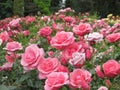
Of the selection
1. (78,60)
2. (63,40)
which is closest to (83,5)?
(63,40)

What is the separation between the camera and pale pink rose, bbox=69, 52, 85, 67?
7.43ft

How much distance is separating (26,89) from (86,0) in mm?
15621

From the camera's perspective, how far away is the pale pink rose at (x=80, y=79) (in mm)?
2049

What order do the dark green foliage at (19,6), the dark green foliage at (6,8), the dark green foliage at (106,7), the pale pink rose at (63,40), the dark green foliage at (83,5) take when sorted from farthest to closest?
the dark green foliage at (6,8) < the dark green foliage at (83,5) < the dark green foliage at (106,7) < the dark green foliage at (19,6) < the pale pink rose at (63,40)

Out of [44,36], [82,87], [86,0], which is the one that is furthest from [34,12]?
[82,87]

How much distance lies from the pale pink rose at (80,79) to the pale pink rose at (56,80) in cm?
4

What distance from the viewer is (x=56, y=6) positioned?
21422 millimetres

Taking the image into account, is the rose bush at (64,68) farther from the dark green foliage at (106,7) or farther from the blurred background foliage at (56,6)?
the dark green foliage at (106,7)

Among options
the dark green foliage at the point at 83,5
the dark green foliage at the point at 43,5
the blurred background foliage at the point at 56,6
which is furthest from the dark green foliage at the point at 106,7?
the dark green foliage at the point at 43,5

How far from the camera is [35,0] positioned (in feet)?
62.1

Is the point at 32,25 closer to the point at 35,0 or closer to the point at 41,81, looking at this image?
the point at 41,81

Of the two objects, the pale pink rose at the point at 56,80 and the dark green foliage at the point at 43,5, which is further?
the dark green foliage at the point at 43,5

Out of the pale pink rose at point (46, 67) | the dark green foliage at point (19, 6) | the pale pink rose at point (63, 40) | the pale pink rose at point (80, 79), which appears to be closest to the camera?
the pale pink rose at point (80, 79)

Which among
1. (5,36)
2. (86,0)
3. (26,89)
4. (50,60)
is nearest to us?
(50,60)
